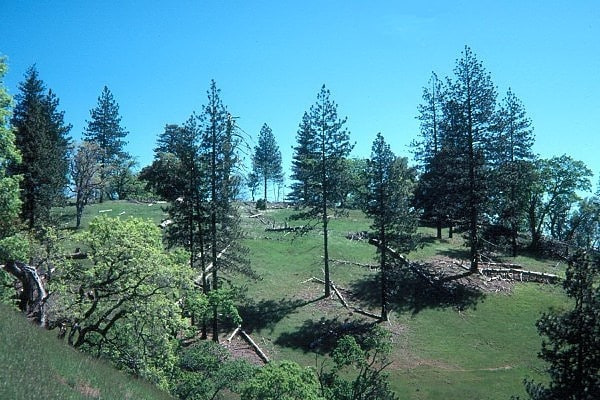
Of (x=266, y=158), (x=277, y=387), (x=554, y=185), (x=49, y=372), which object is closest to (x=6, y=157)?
(x=49, y=372)

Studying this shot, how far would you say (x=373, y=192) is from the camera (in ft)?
117

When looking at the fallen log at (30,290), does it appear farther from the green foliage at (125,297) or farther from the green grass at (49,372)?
the green grass at (49,372)

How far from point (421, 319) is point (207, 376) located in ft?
67.1

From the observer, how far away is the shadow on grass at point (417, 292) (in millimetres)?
36188

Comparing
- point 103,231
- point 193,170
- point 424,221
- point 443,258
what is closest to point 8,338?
point 103,231

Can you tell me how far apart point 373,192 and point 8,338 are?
92.1 ft

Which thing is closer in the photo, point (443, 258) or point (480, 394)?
point (480, 394)

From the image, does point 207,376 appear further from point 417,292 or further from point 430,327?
point 417,292

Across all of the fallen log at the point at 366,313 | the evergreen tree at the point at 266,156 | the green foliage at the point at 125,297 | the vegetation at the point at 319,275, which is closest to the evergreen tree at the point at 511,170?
the vegetation at the point at 319,275

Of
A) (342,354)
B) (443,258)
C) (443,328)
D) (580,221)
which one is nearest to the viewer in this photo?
(342,354)

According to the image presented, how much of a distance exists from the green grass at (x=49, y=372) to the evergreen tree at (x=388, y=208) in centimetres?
2334

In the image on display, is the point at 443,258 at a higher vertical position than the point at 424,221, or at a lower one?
lower

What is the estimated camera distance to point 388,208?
34.8 meters

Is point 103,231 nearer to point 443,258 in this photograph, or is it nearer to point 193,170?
point 193,170
